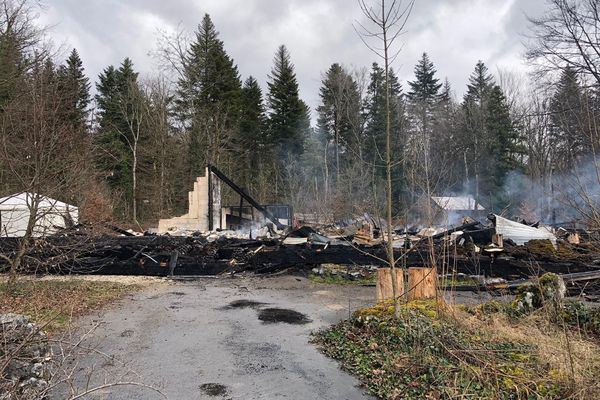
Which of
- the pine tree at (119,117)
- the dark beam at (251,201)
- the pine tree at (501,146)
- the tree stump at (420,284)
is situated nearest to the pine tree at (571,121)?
the tree stump at (420,284)

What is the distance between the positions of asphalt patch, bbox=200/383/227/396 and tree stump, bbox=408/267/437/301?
12.3ft

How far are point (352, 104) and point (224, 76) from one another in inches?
488

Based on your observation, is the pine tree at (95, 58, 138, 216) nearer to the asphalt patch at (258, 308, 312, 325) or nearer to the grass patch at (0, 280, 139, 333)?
the grass patch at (0, 280, 139, 333)

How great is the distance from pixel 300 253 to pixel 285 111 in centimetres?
2973

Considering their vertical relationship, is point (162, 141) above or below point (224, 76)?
below

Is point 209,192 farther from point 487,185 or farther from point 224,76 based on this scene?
point 487,185

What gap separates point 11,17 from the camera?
19562 mm

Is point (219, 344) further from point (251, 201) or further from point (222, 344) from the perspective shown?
point (251, 201)

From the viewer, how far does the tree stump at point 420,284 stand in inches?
302

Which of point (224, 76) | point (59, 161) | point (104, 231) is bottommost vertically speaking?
point (104, 231)

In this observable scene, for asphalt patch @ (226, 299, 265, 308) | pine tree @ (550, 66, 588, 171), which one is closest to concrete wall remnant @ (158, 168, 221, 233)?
asphalt patch @ (226, 299, 265, 308)

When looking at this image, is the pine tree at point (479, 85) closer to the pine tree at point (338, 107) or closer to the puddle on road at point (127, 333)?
the pine tree at point (338, 107)

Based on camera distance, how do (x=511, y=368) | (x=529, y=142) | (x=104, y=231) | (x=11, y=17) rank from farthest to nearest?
1. (x=529, y=142)
2. (x=11, y=17)
3. (x=104, y=231)
4. (x=511, y=368)

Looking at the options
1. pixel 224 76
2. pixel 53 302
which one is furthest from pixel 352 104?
pixel 53 302
